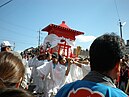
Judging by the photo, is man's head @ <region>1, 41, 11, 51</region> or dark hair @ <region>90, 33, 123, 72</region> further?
man's head @ <region>1, 41, 11, 51</region>

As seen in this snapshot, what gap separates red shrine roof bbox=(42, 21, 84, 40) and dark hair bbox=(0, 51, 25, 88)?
9829mm

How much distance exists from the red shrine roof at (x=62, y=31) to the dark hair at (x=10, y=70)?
32.2 ft

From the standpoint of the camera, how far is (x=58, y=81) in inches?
305

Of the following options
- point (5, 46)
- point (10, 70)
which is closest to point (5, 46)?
point (5, 46)

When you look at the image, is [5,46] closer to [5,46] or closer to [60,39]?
[5,46]

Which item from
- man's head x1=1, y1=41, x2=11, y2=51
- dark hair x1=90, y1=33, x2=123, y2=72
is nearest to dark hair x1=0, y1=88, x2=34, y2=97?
dark hair x1=90, y1=33, x2=123, y2=72

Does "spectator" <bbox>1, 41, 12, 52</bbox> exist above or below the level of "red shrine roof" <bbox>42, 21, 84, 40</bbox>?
below

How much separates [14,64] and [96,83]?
0.59 m

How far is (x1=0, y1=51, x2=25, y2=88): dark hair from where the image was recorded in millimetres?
1743

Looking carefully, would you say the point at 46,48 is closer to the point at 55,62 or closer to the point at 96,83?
the point at 55,62

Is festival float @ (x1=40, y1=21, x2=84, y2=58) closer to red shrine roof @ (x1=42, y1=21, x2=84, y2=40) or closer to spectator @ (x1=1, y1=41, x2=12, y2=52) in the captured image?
red shrine roof @ (x1=42, y1=21, x2=84, y2=40)

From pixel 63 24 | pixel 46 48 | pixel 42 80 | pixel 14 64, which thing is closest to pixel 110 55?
pixel 14 64

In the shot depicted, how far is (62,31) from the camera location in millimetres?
11922

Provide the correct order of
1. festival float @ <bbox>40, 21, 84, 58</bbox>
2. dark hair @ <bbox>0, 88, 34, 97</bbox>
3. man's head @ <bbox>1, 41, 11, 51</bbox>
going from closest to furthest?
dark hair @ <bbox>0, 88, 34, 97</bbox>, man's head @ <bbox>1, 41, 11, 51</bbox>, festival float @ <bbox>40, 21, 84, 58</bbox>
